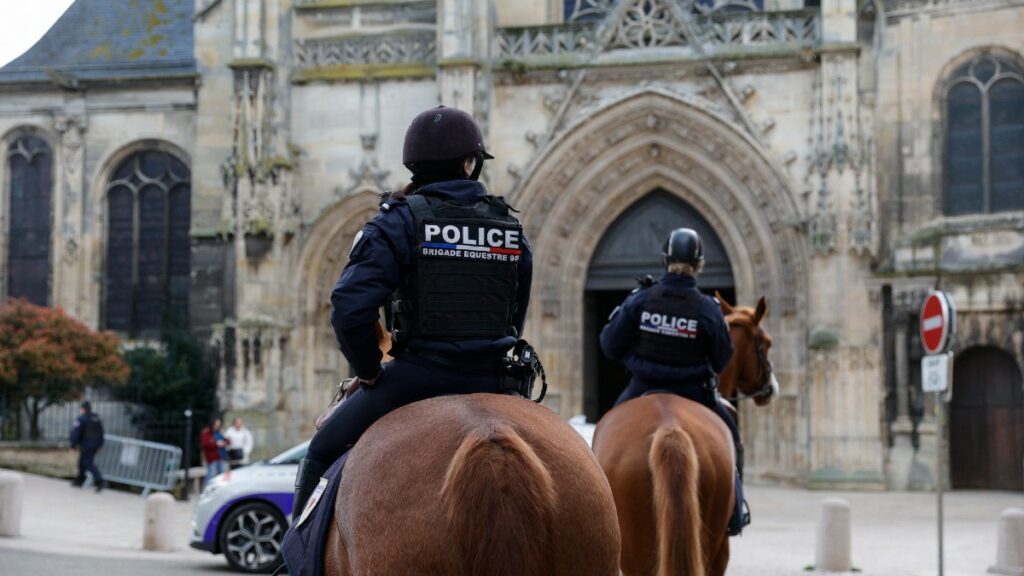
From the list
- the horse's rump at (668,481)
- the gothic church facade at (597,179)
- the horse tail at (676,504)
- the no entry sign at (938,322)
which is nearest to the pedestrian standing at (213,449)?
the gothic church facade at (597,179)

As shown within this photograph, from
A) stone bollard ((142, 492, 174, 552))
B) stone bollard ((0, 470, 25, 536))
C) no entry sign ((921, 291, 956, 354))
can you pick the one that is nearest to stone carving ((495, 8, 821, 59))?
no entry sign ((921, 291, 956, 354))

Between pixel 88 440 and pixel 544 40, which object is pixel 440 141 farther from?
pixel 544 40

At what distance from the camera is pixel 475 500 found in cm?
379

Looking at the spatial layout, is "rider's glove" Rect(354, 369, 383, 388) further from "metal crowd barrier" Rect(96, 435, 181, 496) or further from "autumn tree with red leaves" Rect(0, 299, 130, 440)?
"autumn tree with red leaves" Rect(0, 299, 130, 440)

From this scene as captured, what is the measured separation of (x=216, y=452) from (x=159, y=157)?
8.77 meters

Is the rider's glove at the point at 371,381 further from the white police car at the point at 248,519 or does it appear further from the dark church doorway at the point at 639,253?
the dark church doorway at the point at 639,253

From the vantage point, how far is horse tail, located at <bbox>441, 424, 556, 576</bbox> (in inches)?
148

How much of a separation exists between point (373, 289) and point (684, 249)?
11.1 feet

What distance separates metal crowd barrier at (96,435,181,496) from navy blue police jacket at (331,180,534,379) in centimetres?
1870

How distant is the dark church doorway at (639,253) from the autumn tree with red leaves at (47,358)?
9.01 meters

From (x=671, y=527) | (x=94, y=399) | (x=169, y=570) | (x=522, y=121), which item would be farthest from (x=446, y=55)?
(x=671, y=527)

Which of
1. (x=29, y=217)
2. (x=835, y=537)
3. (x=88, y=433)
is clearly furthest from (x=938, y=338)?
(x=29, y=217)

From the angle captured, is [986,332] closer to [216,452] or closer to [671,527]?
[216,452]

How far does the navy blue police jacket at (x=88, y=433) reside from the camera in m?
21.7
